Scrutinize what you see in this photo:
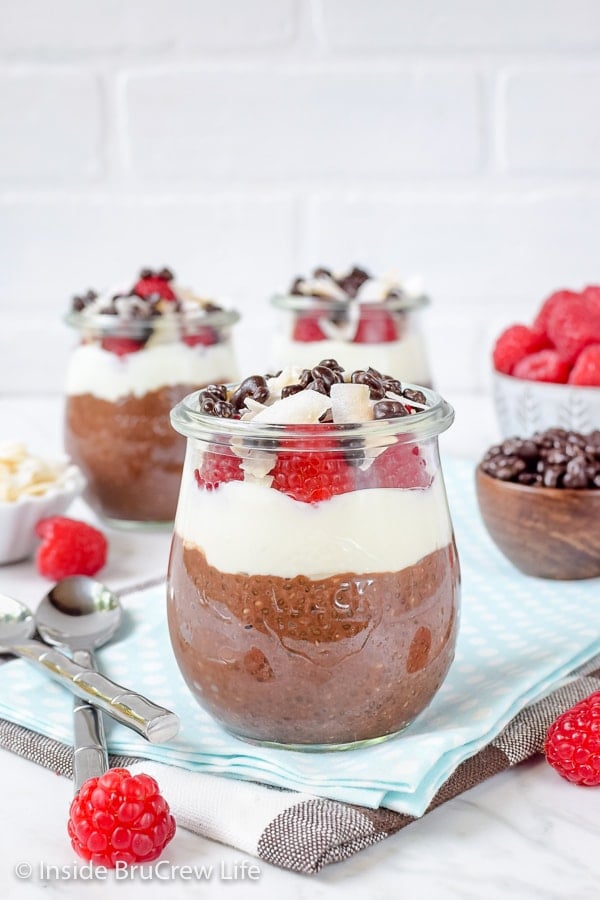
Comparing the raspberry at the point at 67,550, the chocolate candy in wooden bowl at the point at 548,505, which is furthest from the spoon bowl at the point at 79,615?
the chocolate candy in wooden bowl at the point at 548,505

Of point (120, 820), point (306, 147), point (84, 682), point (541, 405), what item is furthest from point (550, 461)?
point (306, 147)

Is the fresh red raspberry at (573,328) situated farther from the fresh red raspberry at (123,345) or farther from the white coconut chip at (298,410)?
the white coconut chip at (298,410)

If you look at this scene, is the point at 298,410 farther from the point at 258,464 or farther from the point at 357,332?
the point at 357,332

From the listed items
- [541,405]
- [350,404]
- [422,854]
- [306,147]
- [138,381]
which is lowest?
[422,854]

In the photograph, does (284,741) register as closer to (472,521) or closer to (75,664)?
(75,664)

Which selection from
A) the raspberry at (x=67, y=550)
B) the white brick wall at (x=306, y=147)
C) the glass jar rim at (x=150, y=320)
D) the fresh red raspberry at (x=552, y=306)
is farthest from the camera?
the white brick wall at (x=306, y=147)

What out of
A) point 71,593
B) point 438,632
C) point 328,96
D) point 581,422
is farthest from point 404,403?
point 328,96
